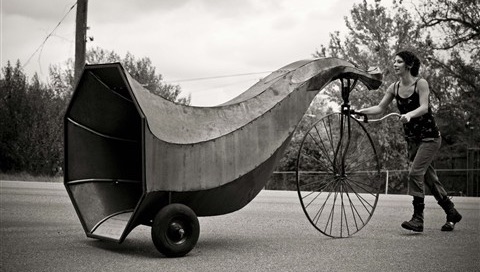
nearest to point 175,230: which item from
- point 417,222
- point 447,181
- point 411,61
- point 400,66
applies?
point 417,222

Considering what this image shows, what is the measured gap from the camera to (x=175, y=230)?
616 cm

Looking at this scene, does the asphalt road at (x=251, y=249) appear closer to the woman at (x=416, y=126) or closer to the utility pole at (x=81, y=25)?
the woman at (x=416, y=126)

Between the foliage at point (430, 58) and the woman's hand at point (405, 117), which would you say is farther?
the foliage at point (430, 58)

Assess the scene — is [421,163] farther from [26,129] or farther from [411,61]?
[26,129]

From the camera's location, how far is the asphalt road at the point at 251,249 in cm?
575

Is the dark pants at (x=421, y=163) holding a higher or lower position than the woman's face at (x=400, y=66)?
lower

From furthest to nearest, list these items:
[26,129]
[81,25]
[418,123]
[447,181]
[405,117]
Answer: [447,181] < [26,129] < [81,25] < [418,123] < [405,117]

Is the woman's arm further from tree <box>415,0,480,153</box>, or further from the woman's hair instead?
tree <box>415,0,480,153</box>

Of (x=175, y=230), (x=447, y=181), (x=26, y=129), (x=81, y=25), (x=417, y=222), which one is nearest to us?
(x=175, y=230)

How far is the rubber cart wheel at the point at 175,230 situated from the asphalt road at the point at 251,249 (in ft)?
0.40

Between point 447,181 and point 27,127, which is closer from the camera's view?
point 27,127

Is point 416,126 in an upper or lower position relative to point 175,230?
upper

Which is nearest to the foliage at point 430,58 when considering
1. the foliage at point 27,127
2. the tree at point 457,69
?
the tree at point 457,69

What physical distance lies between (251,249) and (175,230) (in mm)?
975
